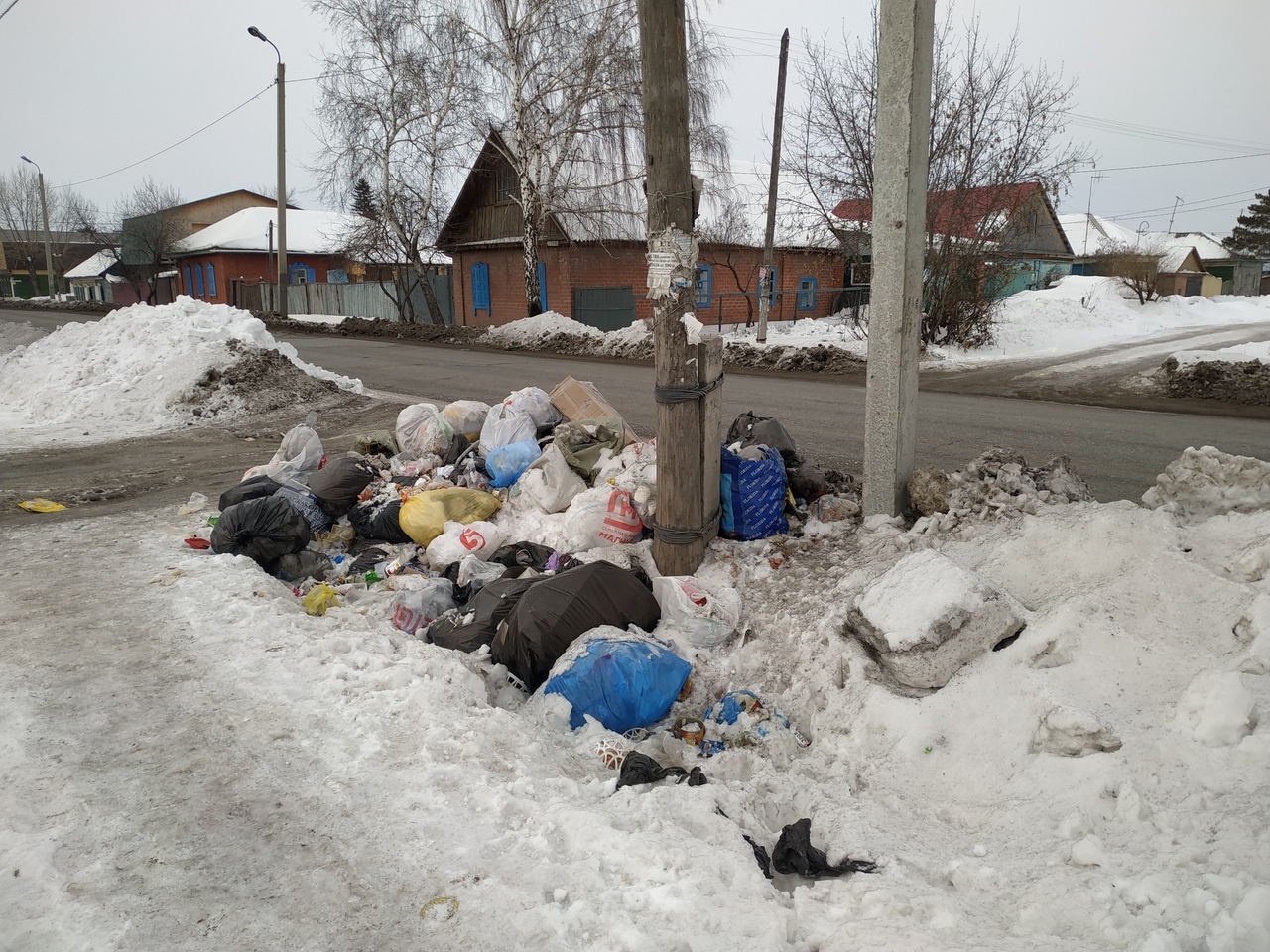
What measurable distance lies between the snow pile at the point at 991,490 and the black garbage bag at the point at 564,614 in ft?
5.10

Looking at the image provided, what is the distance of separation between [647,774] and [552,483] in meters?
2.91

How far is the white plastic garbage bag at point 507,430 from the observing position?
6.32 meters

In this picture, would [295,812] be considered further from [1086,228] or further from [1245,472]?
[1086,228]

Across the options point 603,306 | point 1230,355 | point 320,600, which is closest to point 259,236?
point 603,306

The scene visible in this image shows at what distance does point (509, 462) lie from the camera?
235 inches

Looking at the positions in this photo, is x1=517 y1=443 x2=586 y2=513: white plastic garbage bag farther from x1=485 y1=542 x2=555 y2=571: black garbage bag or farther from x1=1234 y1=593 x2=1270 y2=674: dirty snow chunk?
x1=1234 y1=593 x2=1270 y2=674: dirty snow chunk

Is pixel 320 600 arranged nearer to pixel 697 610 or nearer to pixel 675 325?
pixel 697 610

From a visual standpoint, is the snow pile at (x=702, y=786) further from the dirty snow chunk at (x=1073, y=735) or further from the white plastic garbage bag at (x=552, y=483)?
the white plastic garbage bag at (x=552, y=483)

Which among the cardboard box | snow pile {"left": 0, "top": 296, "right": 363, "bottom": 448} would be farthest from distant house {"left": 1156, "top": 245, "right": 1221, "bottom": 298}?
snow pile {"left": 0, "top": 296, "right": 363, "bottom": 448}

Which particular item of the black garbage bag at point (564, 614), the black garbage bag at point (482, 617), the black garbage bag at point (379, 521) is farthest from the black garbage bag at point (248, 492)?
the black garbage bag at point (564, 614)

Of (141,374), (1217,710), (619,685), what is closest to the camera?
(1217,710)

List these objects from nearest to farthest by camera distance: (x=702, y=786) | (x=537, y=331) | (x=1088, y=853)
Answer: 1. (x=1088, y=853)
2. (x=702, y=786)
3. (x=537, y=331)

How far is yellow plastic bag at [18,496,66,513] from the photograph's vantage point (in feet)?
20.5

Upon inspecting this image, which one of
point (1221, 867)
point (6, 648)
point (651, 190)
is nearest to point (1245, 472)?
point (1221, 867)
